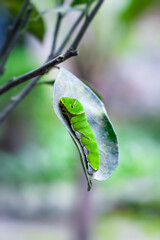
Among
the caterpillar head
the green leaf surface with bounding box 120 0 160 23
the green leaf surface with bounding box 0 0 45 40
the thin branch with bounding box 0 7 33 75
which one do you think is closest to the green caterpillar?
the caterpillar head

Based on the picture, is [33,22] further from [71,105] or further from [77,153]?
[77,153]

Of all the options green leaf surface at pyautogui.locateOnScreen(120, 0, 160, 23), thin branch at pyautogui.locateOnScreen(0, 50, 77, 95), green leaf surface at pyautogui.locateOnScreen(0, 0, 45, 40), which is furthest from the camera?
green leaf surface at pyautogui.locateOnScreen(120, 0, 160, 23)

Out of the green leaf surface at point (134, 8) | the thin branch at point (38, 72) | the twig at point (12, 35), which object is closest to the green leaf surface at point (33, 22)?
the twig at point (12, 35)

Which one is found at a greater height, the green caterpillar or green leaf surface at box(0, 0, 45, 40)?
green leaf surface at box(0, 0, 45, 40)

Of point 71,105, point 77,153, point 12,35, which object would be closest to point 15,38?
point 12,35

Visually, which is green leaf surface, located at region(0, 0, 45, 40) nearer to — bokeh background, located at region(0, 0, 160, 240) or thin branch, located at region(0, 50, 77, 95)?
thin branch, located at region(0, 50, 77, 95)

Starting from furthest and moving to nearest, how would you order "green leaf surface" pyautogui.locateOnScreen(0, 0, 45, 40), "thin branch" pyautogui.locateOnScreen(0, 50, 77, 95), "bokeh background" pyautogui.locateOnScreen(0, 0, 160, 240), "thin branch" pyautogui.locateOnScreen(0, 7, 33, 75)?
1. "bokeh background" pyautogui.locateOnScreen(0, 0, 160, 240)
2. "green leaf surface" pyautogui.locateOnScreen(0, 0, 45, 40)
3. "thin branch" pyautogui.locateOnScreen(0, 7, 33, 75)
4. "thin branch" pyautogui.locateOnScreen(0, 50, 77, 95)

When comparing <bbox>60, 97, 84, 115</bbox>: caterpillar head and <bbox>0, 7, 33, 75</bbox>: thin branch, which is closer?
<bbox>60, 97, 84, 115</bbox>: caterpillar head

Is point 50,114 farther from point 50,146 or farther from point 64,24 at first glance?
point 64,24
